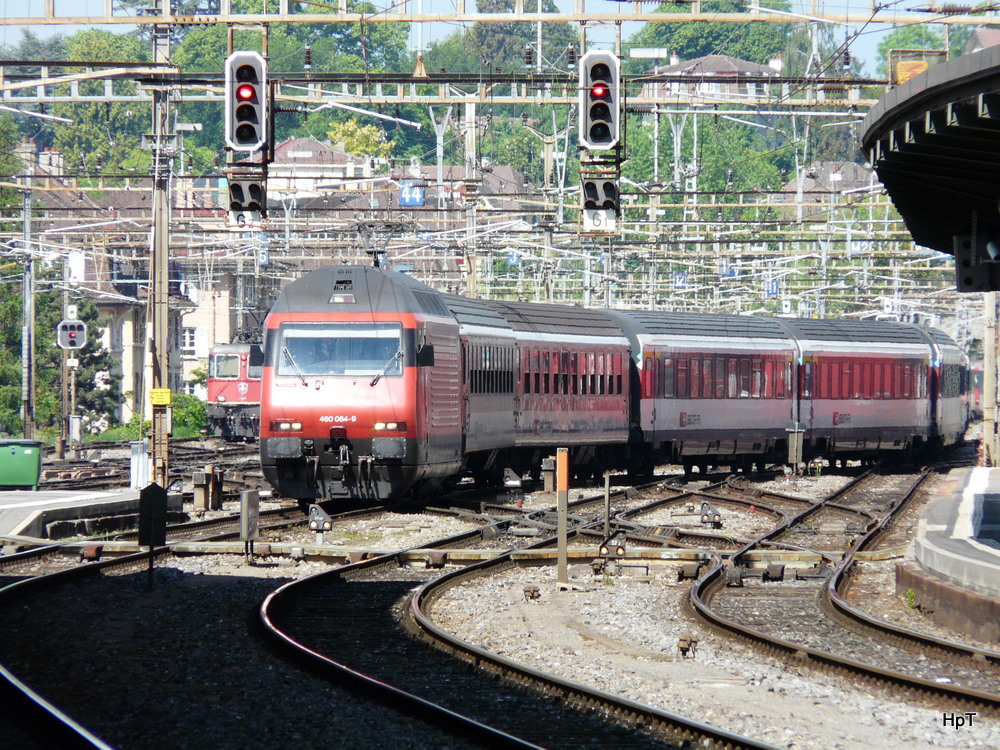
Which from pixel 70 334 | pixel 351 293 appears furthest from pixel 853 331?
Answer: pixel 70 334

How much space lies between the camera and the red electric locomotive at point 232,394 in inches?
1719

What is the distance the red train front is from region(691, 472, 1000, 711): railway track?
5.64 m

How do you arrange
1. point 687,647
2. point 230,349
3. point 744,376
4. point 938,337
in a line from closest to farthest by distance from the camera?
point 687,647 < point 744,376 < point 938,337 < point 230,349

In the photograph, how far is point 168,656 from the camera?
35.7 feet

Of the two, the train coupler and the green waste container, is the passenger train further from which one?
the green waste container

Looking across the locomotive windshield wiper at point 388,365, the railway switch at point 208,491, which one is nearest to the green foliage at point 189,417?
the railway switch at point 208,491

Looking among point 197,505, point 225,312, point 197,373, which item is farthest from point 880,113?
point 225,312

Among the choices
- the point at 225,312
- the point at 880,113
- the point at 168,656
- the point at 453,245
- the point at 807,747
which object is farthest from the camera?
the point at 225,312

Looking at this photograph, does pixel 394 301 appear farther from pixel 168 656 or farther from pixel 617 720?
pixel 617 720

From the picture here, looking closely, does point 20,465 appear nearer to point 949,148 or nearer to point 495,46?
point 949,148

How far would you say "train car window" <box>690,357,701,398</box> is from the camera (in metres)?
32.3

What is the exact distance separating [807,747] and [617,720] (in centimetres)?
116

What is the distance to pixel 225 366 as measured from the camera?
4406 centimetres

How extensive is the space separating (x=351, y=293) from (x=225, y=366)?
23305mm
